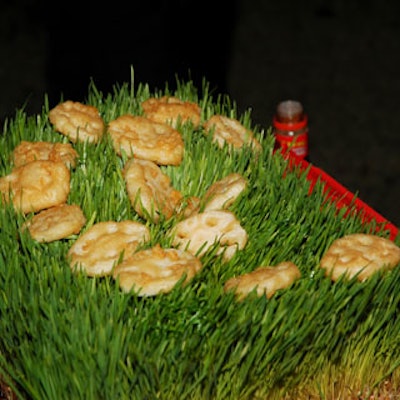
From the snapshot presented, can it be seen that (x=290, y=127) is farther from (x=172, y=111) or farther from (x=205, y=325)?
(x=205, y=325)

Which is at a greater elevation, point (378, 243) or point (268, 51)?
point (378, 243)

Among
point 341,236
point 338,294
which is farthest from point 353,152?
point 338,294

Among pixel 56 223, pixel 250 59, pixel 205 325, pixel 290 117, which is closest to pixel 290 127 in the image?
pixel 290 117

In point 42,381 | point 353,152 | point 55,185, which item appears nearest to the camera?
point 42,381

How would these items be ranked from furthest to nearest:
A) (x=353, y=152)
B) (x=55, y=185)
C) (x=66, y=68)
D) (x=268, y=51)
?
(x=268, y=51)
(x=66, y=68)
(x=353, y=152)
(x=55, y=185)

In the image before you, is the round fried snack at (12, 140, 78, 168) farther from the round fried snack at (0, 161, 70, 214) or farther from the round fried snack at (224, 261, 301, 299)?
the round fried snack at (224, 261, 301, 299)

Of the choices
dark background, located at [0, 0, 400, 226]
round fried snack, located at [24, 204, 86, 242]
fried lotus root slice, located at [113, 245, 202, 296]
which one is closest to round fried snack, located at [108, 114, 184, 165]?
round fried snack, located at [24, 204, 86, 242]

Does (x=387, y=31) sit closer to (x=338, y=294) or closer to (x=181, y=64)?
(x=181, y=64)
